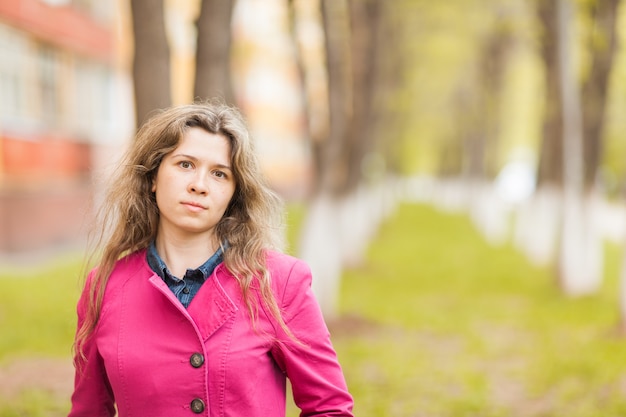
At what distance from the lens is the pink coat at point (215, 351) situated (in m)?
2.24

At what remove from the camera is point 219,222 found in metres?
2.45

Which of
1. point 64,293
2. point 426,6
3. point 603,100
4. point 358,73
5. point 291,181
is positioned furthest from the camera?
point 291,181

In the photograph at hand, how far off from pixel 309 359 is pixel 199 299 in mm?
323

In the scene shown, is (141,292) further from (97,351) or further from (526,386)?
(526,386)

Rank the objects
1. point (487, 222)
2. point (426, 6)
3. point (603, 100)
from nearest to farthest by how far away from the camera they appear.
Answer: point (603, 100), point (426, 6), point (487, 222)

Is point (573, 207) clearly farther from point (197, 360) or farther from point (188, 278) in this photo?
point (197, 360)

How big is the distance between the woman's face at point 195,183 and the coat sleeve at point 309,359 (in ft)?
0.92

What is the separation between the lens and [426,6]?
747 inches

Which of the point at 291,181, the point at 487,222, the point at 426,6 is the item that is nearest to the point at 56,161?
the point at 426,6

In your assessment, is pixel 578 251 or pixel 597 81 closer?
pixel 578 251

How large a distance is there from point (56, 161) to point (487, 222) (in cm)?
1285

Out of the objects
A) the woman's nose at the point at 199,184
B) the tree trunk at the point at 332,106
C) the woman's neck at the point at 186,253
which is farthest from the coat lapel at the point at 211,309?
the tree trunk at the point at 332,106

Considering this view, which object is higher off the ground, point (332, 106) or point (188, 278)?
point (332, 106)

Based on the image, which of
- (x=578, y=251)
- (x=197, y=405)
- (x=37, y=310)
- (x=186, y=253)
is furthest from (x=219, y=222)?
(x=578, y=251)
